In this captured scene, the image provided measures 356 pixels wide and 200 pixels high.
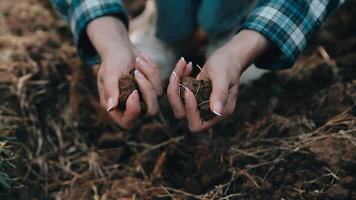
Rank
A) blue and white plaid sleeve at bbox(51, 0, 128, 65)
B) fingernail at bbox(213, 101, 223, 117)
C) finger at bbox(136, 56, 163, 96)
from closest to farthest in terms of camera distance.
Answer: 1. fingernail at bbox(213, 101, 223, 117)
2. finger at bbox(136, 56, 163, 96)
3. blue and white plaid sleeve at bbox(51, 0, 128, 65)

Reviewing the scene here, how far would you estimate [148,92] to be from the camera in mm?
1084

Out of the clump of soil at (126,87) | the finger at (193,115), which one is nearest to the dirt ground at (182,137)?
the finger at (193,115)

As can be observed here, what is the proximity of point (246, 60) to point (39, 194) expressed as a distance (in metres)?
0.60

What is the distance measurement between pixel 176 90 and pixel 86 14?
1.16 feet

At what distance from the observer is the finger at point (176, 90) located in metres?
1.06

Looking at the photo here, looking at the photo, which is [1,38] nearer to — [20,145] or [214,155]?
[20,145]

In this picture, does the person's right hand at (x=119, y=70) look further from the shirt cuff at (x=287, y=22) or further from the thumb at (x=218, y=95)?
the shirt cuff at (x=287, y=22)

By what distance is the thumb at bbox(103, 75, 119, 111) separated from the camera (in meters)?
1.07

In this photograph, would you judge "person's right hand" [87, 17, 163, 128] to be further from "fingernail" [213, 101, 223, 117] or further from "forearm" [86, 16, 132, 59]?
"fingernail" [213, 101, 223, 117]

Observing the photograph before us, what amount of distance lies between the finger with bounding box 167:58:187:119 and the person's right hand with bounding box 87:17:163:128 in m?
0.04

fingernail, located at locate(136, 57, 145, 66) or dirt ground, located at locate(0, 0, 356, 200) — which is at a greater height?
fingernail, located at locate(136, 57, 145, 66)

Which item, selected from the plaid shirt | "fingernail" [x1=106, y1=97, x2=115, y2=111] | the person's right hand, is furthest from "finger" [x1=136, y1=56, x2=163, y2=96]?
the plaid shirt

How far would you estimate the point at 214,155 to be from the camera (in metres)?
1.25

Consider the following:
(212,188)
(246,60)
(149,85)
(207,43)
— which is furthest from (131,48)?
(207,43)
